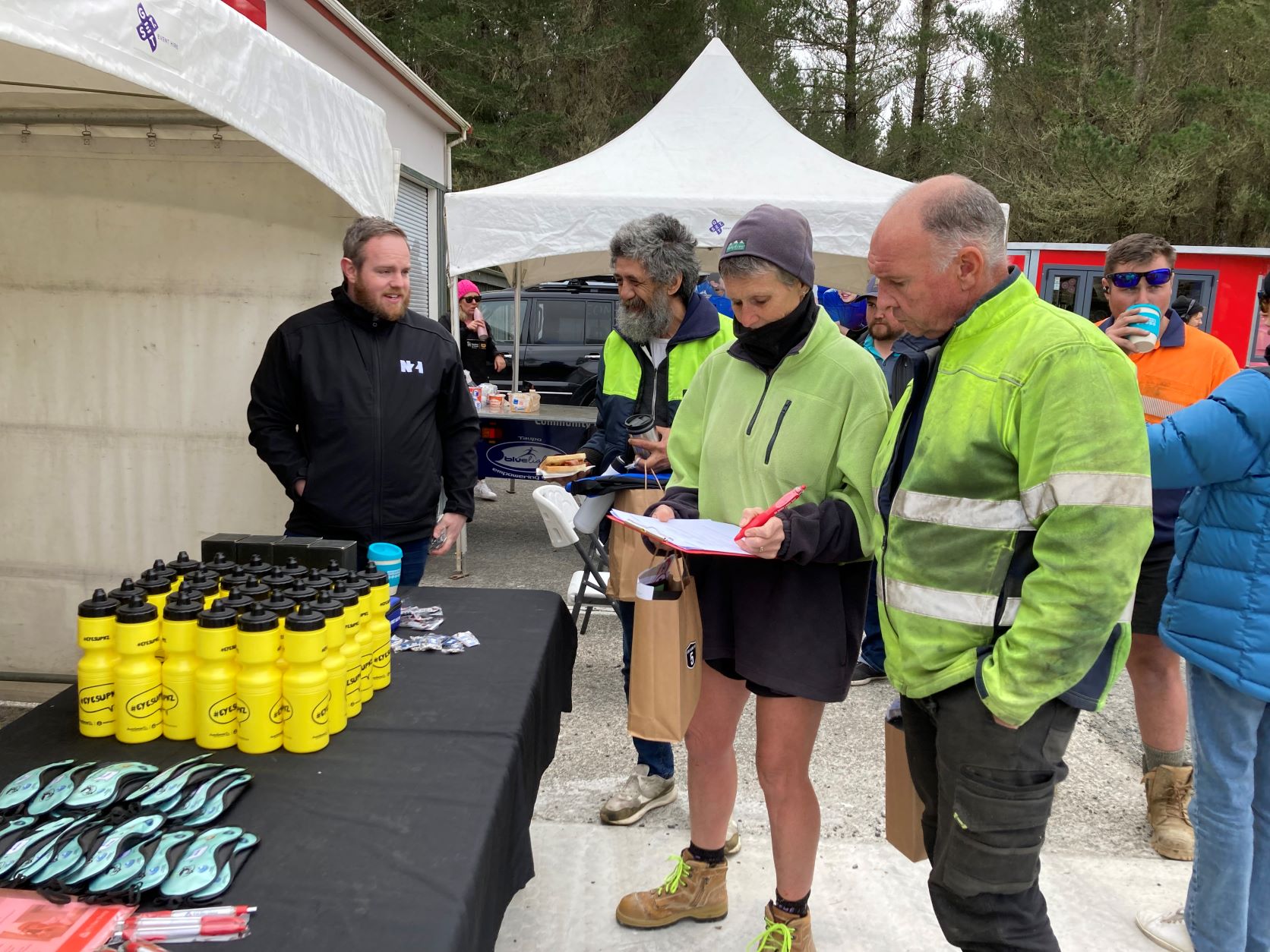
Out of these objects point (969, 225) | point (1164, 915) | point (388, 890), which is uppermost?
point (969, 225)

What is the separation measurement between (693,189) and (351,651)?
17.7 feet

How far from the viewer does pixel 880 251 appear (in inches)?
61.8

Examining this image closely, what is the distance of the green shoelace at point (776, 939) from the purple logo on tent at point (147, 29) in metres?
2.63

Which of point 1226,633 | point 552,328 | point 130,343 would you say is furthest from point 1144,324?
point 552,328

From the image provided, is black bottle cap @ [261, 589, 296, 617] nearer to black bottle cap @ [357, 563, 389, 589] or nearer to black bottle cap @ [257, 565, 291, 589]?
black bottle cap @ [257, 565, 291, 589]

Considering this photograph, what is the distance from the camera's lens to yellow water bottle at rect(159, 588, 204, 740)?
1.58m

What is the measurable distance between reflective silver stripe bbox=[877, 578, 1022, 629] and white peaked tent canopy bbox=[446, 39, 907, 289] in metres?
4.42

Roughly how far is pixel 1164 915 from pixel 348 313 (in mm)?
3103

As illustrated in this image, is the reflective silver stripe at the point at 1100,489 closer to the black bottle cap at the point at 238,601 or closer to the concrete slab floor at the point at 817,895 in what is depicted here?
the black bottle cap at the point at 238,601

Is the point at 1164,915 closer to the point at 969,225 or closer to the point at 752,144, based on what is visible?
the point at 969,225

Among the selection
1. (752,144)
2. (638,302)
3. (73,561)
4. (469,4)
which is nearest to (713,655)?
(638,302)

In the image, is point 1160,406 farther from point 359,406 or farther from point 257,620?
point 257,620

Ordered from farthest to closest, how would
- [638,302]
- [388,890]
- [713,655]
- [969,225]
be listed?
[638,302]
[713,655]
[969,225]
[388,890]

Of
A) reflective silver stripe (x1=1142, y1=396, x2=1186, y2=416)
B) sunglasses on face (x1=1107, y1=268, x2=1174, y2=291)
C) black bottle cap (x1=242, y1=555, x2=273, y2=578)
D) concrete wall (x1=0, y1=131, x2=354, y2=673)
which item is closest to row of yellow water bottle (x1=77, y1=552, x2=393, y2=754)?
black bottle cap (x1=242, y1=555, x2=273, y2=578)
